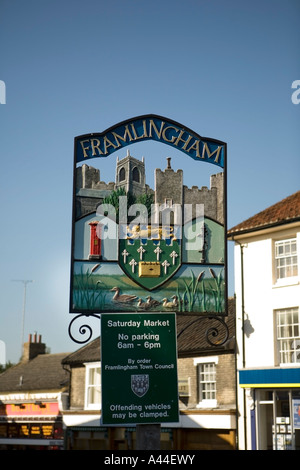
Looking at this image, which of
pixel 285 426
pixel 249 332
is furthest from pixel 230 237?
pixel 285 426

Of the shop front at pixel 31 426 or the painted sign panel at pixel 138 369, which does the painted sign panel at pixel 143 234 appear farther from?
the shop front at pixel 31 426

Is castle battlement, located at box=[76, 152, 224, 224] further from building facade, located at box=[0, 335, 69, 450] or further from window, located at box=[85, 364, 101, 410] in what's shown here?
building facade, located at box=[0, 335, 69, 450]

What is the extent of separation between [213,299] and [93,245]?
3312mm

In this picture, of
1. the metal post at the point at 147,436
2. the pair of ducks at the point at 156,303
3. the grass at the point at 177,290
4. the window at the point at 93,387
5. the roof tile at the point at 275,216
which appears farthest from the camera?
the window at the point at 93,387

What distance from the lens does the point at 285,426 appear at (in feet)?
76.6

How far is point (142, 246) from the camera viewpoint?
16766mm

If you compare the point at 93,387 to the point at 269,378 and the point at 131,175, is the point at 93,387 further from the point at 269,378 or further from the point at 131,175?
the point at 131,175

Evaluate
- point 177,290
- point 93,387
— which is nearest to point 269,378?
point 177,290

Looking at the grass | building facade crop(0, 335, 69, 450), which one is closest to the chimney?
building facade crop(0, 335, 69, 450)

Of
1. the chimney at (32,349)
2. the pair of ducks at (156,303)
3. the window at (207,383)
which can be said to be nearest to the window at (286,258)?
the window at (207,383)

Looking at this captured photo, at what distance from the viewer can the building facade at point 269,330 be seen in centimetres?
2331

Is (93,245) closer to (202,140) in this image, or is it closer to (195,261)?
(195,261)

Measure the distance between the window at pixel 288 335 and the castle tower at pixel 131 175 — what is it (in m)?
9.20

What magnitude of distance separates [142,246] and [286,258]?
30.2ft
